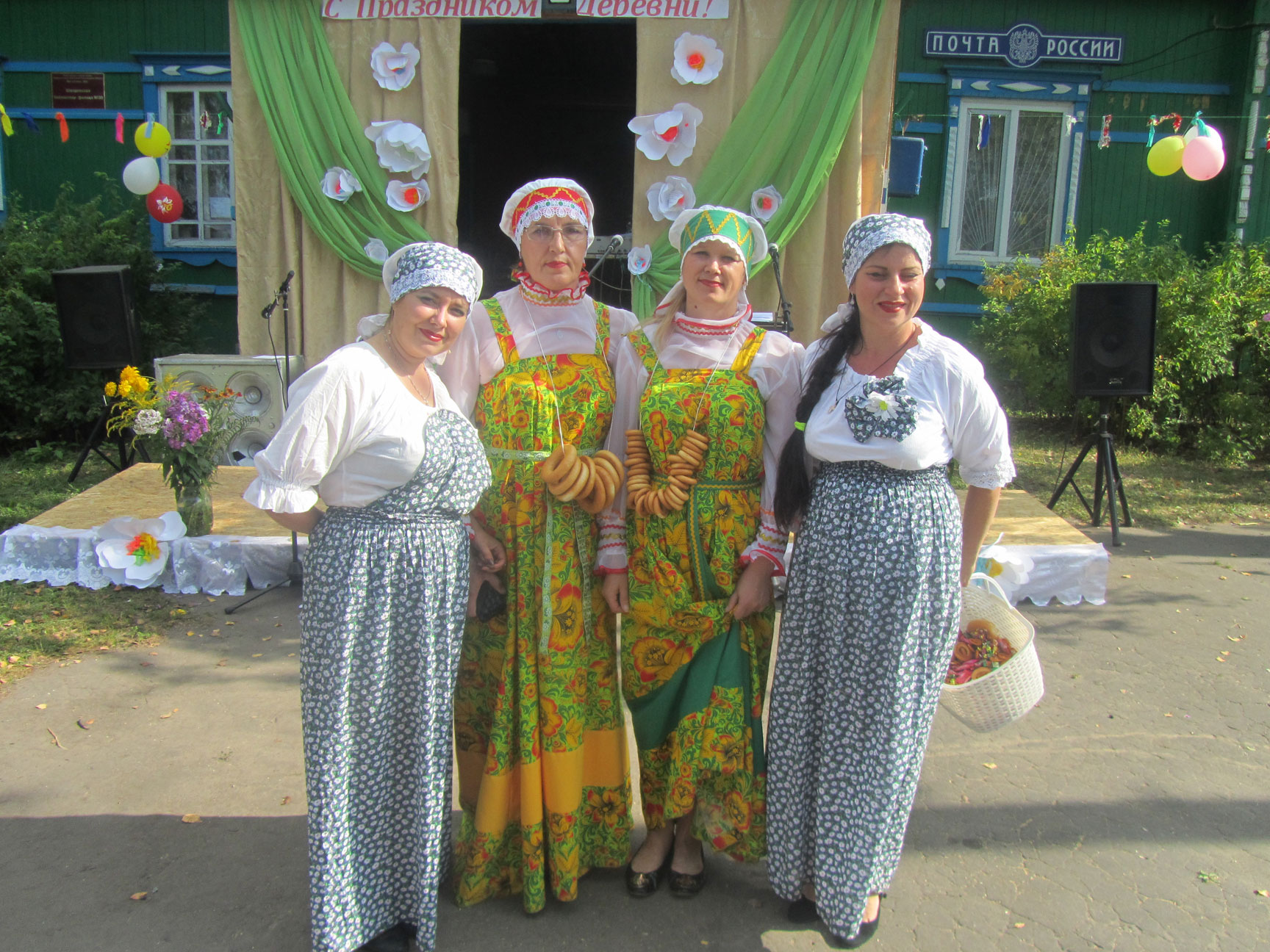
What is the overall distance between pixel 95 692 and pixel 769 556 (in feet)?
9.46

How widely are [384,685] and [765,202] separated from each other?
4.61m

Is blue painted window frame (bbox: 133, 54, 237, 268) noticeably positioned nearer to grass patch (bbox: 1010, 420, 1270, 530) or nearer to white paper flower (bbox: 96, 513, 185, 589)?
white paper flower (bbox: 96, 513, 185, 589)

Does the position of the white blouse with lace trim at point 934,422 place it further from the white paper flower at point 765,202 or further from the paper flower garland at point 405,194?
the paper flower garland at point 405,194

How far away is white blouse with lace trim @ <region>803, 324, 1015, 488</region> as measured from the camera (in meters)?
2.17

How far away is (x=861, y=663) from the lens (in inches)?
87.6

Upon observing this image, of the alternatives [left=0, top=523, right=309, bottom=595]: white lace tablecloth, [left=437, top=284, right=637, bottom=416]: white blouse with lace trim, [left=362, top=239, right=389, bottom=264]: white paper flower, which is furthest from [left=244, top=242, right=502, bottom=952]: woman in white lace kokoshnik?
[left=362, top=239, right=389, bottom=264]: white paper flower

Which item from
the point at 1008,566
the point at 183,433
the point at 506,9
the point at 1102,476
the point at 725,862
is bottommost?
the point at 725,862

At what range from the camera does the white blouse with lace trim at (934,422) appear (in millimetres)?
2168

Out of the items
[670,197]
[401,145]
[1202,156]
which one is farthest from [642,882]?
[1202,156]

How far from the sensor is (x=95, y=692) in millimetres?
3703

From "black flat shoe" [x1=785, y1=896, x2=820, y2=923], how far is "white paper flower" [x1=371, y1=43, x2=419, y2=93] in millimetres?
5501

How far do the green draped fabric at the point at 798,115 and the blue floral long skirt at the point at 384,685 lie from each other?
4.18m

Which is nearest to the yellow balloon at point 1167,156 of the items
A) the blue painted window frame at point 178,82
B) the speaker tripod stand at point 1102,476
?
the speaker tripod stand at point 1102,476

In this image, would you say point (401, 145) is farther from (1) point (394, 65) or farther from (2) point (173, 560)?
(2) point (173, 560)
